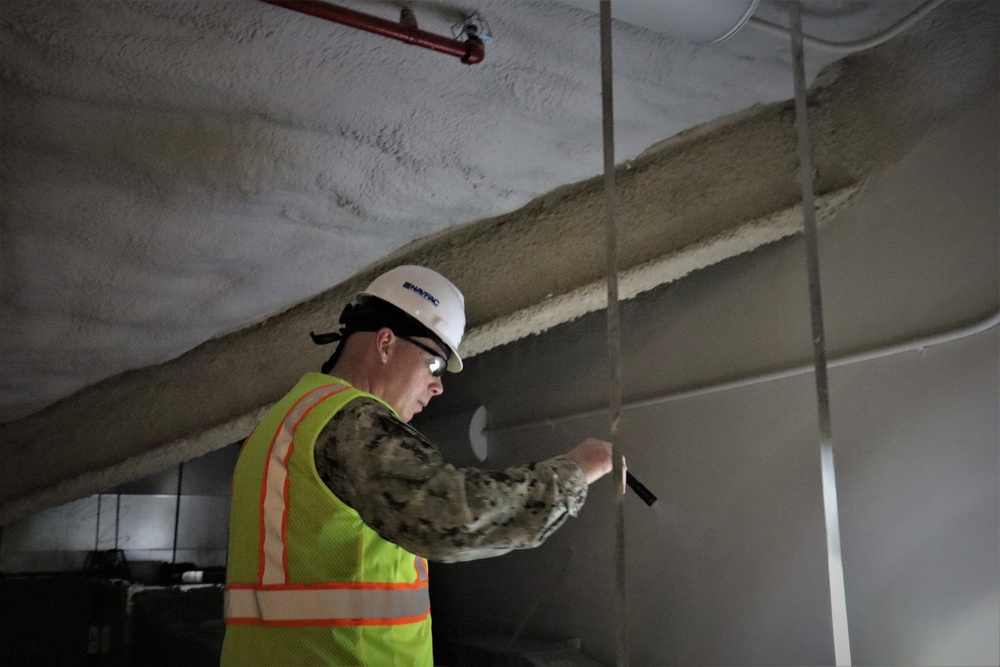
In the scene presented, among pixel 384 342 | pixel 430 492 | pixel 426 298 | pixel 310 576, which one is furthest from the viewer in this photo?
pixel 426 298

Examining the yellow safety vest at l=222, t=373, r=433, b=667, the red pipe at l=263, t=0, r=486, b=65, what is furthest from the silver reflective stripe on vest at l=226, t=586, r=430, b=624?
the red pipe at l=263, t=0, r=486, b=65

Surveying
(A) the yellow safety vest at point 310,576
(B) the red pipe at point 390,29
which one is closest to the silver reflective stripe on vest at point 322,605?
(A) the yellow safety vest at point 310,576

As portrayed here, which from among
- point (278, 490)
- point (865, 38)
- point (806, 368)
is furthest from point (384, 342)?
point (865, 38)

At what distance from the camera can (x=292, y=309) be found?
2.59 meters

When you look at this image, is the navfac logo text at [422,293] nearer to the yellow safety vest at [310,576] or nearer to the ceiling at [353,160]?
the ceiling at [353,160]

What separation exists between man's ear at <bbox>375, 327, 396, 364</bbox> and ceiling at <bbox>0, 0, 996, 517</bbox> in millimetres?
458

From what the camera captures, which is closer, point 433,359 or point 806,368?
point 433,359

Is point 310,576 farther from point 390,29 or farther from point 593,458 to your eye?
point 390,29

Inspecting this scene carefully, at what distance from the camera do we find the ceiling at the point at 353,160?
1.52m

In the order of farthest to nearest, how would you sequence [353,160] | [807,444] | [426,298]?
[807,444]
[353,160]
[426,298]

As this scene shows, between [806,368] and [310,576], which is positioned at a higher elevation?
[806,368]

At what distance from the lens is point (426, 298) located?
1.78 m

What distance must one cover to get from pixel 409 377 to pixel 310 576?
478 mm

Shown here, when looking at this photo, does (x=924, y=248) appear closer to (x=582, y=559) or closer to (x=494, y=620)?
(x=582, y=559)
